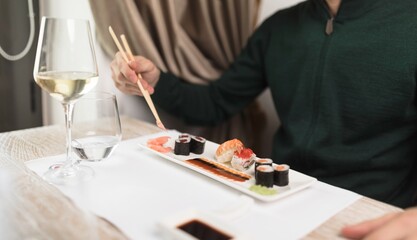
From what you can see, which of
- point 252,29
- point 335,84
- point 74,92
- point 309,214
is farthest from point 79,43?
point 252,29

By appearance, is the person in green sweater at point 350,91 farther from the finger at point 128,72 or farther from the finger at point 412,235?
the finger at point 412,235

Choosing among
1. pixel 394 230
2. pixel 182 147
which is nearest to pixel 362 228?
pixel 394 230

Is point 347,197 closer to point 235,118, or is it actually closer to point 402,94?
point 402,94

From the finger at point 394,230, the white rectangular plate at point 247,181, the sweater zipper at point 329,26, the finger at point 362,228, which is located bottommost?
the white rectangular plate at point 247,181

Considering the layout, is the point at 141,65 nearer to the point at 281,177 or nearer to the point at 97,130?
the point at 97,130

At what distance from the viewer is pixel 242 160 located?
73 centimetres

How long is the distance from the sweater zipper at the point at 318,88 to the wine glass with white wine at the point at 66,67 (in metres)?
0.64

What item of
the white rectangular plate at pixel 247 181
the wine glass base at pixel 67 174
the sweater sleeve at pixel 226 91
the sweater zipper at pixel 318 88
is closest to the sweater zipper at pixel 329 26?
the sweater zipper at pixel 318 88

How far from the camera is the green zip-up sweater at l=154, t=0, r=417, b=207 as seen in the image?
1.02 meters

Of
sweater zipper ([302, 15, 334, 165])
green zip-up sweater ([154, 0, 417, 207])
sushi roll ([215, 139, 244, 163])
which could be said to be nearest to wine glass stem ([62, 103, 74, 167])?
sushi roll ([215, 139, 244, 163])

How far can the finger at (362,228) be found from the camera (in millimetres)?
515

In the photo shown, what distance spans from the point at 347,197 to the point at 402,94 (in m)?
0.49

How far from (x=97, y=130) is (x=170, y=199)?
0.31 m

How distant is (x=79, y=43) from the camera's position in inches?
28.5
